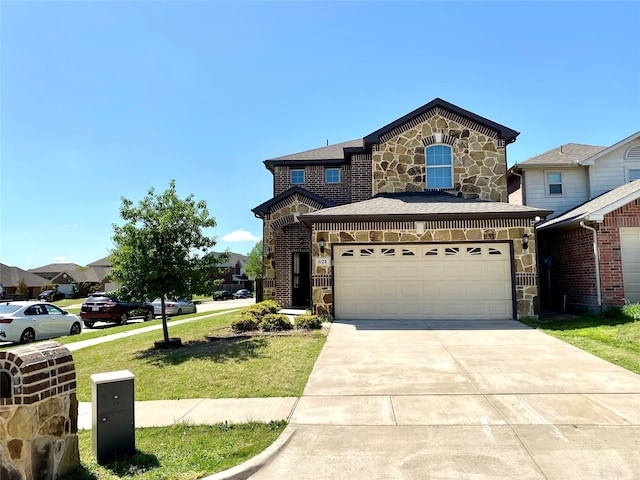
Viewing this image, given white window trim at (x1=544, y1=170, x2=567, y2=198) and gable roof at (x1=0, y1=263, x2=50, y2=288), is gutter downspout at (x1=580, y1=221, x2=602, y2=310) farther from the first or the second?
gable roof at (x1=0, y1=263, x2=50, y2=288)

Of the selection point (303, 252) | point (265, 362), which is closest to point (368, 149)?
point (303, 252)

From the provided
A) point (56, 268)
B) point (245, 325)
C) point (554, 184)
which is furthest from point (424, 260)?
point (56, 268)

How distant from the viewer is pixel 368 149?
17281mm

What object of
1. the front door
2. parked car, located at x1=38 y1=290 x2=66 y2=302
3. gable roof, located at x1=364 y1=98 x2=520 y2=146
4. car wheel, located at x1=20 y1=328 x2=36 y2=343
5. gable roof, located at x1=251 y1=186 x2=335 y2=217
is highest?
gable roof, located at x1=364 y1=98 x2=520 y2=146

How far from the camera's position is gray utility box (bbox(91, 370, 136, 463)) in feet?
13.9

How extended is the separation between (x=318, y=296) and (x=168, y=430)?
8.14m

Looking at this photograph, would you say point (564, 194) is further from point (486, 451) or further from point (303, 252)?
point (486, 451)

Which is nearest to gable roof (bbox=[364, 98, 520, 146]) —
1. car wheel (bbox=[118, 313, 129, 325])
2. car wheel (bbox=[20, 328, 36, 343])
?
car wheel (bbox=[20, 328, 36, 343])

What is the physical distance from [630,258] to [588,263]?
1.23 meters

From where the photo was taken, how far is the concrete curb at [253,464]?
3.83 metres

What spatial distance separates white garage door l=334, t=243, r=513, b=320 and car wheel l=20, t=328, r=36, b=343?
34.6 ft

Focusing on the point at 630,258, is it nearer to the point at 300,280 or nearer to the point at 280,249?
the point at 300,280

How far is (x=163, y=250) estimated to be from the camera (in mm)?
10484

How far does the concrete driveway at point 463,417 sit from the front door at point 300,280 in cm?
906
